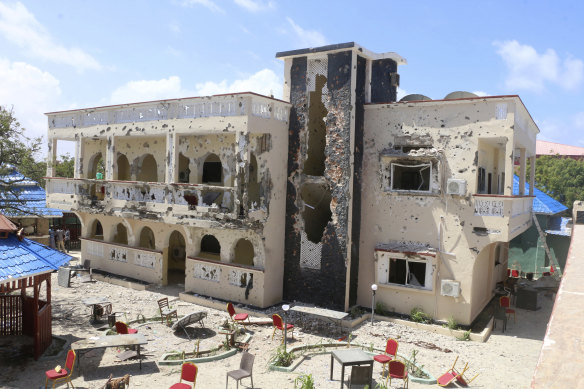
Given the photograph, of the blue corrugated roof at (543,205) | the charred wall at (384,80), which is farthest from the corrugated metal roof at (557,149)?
the charred wall at (384,80)

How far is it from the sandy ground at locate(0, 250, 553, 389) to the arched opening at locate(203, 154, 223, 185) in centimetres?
596

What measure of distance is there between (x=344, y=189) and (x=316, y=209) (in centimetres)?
280

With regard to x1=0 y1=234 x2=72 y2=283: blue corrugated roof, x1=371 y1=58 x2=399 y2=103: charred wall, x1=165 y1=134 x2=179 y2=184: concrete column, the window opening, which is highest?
x1=371 y1=58 x2=399 y2=103: charred wall

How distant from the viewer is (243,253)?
2244 cm

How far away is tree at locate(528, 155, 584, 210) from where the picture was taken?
46594 millimetres

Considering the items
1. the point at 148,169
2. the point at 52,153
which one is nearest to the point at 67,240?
the point at 52,153

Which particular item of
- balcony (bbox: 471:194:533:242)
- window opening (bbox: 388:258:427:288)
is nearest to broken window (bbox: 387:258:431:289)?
window opening (bbox: 388:258:427:288)

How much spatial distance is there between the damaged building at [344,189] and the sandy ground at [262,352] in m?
1.68

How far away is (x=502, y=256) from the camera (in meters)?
23.1

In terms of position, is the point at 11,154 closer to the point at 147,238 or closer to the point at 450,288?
the point at 147,238

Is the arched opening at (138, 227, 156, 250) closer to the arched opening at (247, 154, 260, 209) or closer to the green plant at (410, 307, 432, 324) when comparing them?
the arched opening at (247, 154, 260, 209)

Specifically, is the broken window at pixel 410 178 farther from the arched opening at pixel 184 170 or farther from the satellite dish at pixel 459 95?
the arched opening at pixel 184 170

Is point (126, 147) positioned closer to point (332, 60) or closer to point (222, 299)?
point (222, 299)

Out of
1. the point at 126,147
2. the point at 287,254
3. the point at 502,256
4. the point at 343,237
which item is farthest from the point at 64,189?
the point at 502,256
